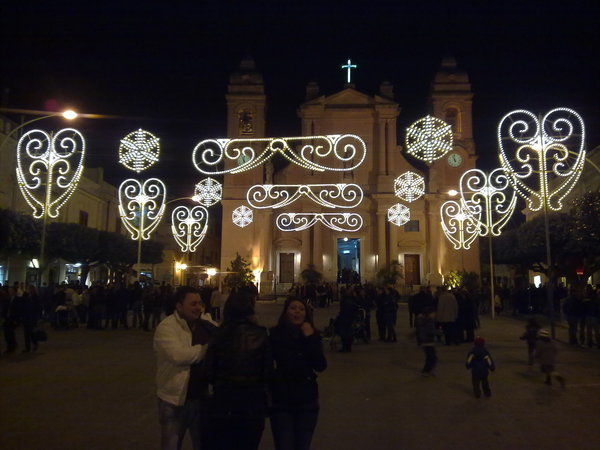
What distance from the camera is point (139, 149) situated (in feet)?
48.6

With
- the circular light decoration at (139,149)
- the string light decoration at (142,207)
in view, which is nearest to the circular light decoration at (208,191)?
the string light decoration at (142,207)

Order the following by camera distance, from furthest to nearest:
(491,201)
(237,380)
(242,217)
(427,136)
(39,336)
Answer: (242,217), (491,201), (427,136), (39,336), (237,380)

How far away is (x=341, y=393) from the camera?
25.3 feet

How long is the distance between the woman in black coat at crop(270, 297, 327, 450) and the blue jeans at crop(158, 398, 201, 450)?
617mm

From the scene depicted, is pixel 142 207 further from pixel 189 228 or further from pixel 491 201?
pixel 491 201

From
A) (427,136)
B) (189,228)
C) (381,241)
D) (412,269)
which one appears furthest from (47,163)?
(412,269)

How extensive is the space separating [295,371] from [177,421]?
3.18 feet

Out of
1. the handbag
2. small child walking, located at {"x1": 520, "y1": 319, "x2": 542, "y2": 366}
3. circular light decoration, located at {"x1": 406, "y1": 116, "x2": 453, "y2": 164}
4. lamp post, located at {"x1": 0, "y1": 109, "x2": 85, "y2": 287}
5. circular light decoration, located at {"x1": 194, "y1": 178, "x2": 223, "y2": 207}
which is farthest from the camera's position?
circular light decoration, located at {"x1": 194, "y1": 178, "x2": 223, "y2": 207}

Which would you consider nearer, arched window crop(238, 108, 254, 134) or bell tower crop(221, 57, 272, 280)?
bell tower crop(221, 57, 272, 280)

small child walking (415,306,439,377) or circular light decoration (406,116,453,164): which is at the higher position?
circular light decoration (406,116,453,164)

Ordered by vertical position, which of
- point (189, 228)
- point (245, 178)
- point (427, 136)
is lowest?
point (189, 228)

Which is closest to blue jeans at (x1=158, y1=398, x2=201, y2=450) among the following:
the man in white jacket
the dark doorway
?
the man in white jacket

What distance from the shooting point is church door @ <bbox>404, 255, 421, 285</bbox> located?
39031mm

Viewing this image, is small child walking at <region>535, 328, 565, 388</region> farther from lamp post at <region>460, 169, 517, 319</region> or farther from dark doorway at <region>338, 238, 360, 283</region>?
dark doorway at <region>338, 238, 360, 283</region>
